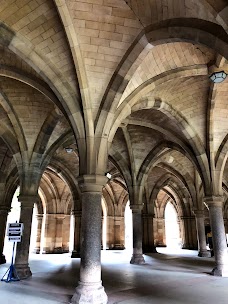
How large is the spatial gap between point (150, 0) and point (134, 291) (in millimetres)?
5985

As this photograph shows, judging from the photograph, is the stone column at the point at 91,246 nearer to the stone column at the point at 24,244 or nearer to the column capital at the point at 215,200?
the stone column at the point at 24,244

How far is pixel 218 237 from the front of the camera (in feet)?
26.7

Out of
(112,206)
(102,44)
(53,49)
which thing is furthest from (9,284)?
(112,206)

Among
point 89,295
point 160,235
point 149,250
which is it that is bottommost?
point 149,250

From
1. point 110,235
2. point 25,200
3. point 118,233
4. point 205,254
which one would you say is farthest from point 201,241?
point 25,200

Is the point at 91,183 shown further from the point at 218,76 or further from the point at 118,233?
the point at 118,233

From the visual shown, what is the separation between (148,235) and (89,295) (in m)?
12.8

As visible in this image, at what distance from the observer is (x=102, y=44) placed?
18.7 feet

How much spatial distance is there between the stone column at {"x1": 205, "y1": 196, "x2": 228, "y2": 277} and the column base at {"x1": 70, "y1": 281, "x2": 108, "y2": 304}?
14.7 ft

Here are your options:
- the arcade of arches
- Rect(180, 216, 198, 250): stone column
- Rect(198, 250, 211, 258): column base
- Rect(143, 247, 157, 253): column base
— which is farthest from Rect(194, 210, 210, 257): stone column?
Rect(180, 216, 198, 250): stone column

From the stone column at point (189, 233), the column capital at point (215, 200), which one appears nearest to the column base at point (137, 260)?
the column capital at point (215, 200)

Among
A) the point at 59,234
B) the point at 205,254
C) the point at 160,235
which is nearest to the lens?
the point at 205,254

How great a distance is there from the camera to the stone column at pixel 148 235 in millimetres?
16547

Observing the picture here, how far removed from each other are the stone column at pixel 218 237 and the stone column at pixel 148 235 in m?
9.00
